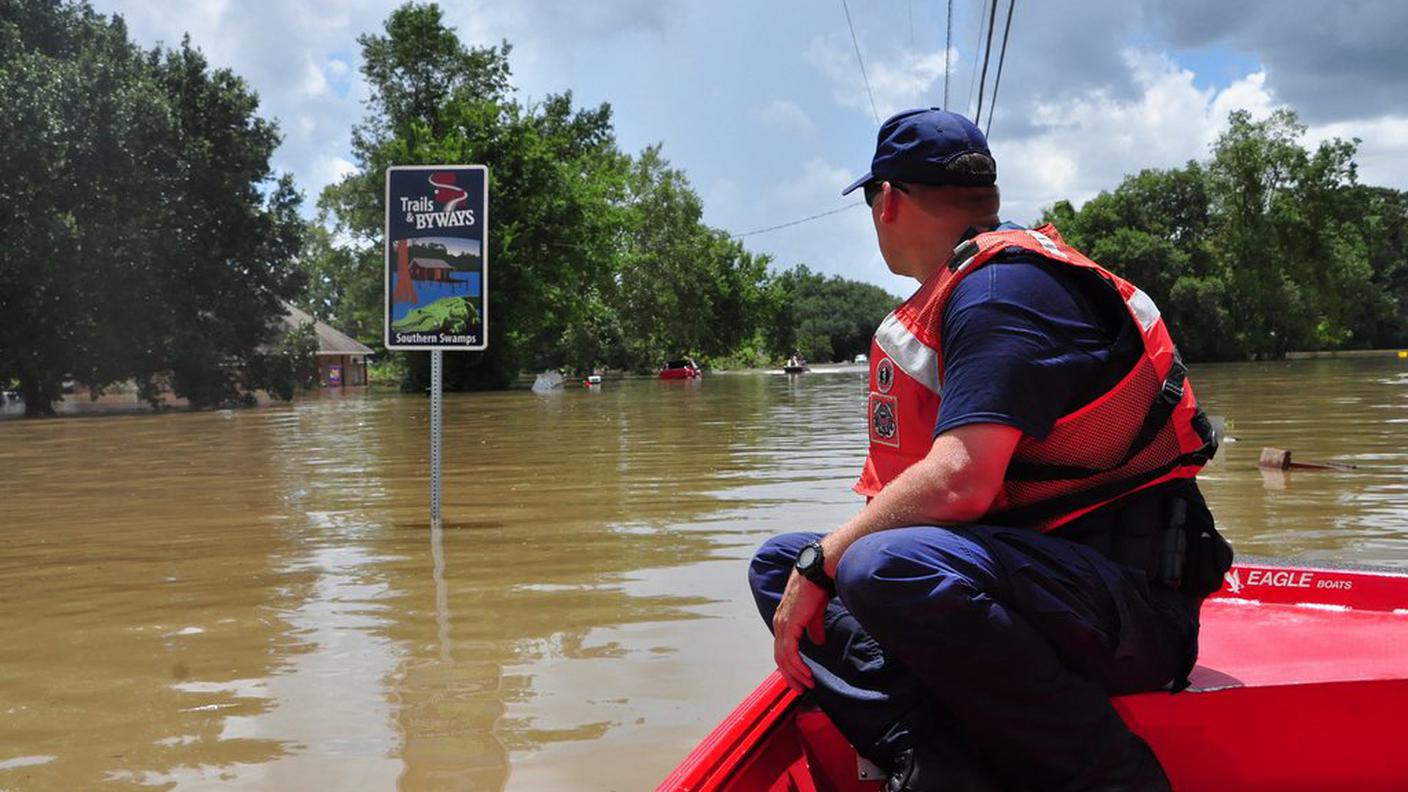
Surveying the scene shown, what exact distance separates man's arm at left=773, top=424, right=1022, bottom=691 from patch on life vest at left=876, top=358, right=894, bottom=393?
22cm

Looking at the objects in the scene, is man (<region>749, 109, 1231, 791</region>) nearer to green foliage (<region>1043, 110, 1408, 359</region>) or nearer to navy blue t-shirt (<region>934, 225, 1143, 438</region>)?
navy blue t-shirt (<region>934, 225, 1143, 438</region>)

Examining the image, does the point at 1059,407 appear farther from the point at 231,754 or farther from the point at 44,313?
the point at 44,313

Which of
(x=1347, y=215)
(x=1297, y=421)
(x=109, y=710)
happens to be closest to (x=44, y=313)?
(x=1297, y=421)

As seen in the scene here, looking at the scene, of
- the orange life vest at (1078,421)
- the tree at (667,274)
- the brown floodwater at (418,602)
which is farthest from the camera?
the tree at (667,274)

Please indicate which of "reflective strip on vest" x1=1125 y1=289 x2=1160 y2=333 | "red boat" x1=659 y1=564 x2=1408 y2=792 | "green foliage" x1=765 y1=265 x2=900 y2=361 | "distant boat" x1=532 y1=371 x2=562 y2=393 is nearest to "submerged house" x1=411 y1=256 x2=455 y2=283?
"red boat" x1=659 y1=564 x2=1408 y2=792

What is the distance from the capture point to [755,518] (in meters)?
10.0

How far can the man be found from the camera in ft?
7.44

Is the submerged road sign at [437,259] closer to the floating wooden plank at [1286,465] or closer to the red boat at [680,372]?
the floating wooden plank at [1286,465]

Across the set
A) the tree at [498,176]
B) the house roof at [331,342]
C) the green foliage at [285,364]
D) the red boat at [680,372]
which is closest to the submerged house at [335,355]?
the house roof at [331,342]

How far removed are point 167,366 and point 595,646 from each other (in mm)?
42703

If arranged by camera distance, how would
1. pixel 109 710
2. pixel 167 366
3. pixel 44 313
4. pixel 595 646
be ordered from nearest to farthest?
pixel 109 710, pixel 595 646, pixel 44 313, pixel 167 366

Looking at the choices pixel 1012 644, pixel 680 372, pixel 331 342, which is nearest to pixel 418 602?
pixel 1012 644

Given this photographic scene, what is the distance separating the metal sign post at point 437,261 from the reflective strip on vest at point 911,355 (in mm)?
6750

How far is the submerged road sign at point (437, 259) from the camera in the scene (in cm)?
905
